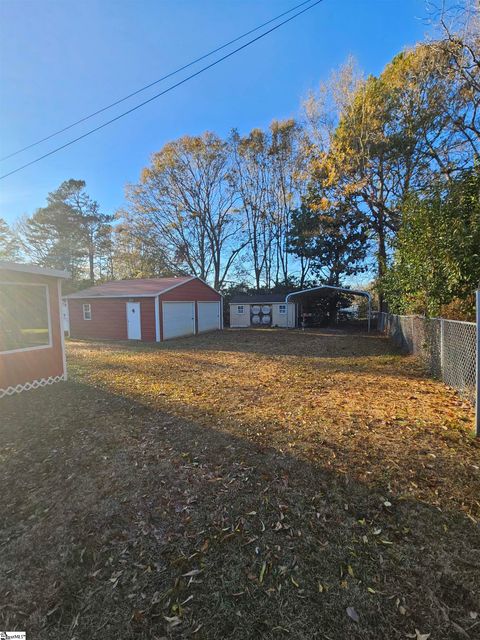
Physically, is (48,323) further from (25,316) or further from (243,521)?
(243,521)

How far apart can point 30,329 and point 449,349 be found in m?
8.90

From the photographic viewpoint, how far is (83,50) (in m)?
7.18

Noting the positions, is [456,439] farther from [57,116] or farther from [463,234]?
[57,116]

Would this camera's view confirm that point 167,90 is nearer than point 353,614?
No

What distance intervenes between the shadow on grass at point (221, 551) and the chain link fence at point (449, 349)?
2.94 meters

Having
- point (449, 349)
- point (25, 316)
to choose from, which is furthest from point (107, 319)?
point (449, 349)

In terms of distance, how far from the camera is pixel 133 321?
597 inches

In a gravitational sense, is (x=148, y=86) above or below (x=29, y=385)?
above

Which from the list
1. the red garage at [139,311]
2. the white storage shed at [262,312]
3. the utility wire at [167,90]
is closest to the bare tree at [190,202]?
the white storage shed at [262,312]

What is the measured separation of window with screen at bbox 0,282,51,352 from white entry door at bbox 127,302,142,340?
7.82 m

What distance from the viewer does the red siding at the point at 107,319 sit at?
14.8m

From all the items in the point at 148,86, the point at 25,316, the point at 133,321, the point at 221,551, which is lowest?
the point at 221,551

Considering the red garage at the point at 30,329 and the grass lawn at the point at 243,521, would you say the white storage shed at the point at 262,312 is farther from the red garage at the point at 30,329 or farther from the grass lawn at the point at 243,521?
the grass lawn at the point at 243,521

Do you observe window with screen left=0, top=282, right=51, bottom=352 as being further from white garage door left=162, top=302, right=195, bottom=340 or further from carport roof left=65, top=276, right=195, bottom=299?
white garage door left=162, top=302, right=195, bottom=340
